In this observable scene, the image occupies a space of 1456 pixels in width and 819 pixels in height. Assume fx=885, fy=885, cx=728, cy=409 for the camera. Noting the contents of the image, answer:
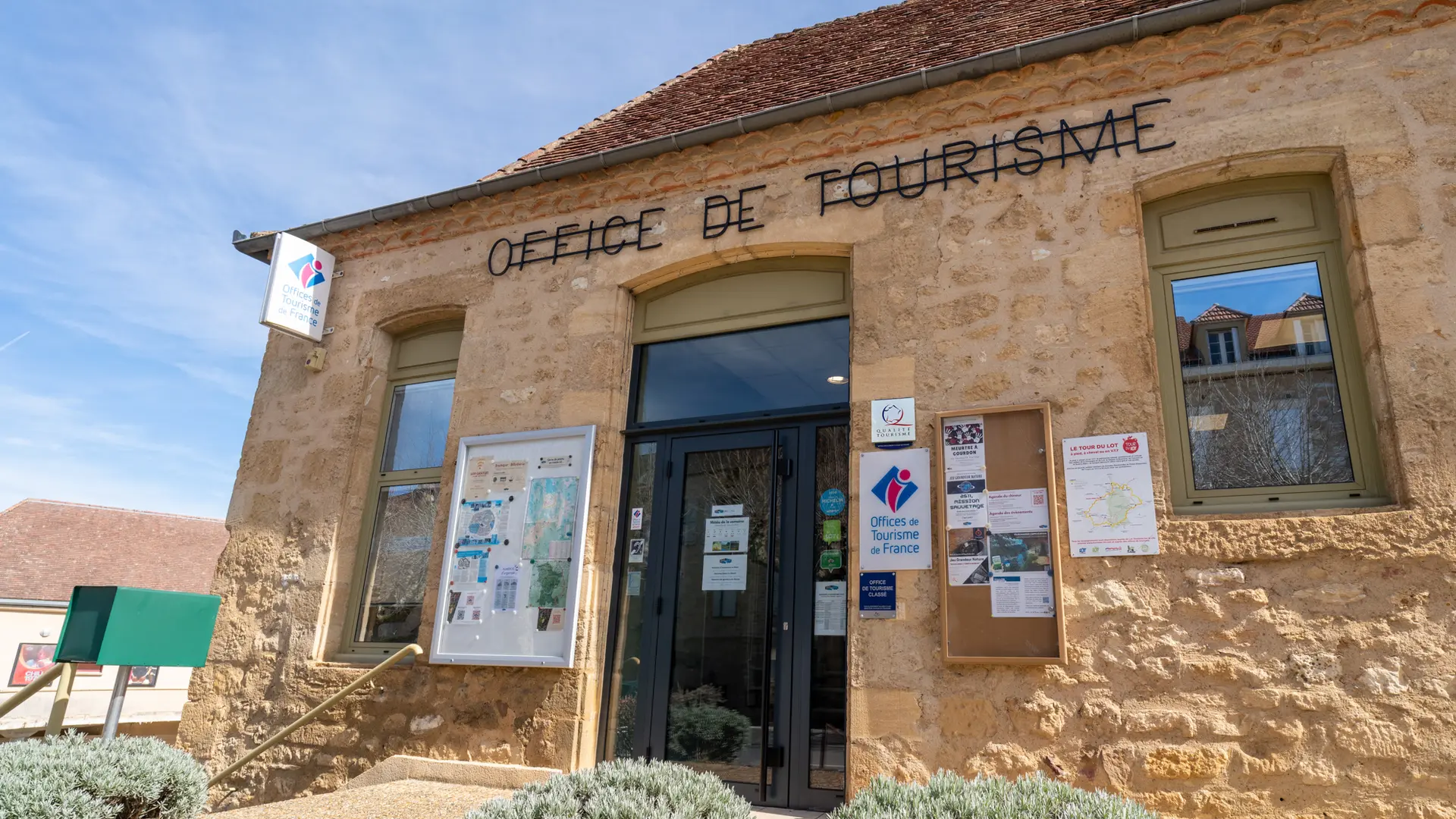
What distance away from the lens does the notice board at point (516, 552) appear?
222 inches

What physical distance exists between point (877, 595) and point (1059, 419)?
1.34 metres

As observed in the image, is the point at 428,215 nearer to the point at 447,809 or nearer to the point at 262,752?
the point at 262,752

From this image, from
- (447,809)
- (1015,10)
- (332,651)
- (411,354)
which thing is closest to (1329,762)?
(447,809)

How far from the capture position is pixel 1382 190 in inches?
173

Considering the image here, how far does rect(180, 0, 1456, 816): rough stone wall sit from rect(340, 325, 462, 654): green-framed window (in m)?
0.16

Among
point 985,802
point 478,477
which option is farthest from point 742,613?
point 985,802

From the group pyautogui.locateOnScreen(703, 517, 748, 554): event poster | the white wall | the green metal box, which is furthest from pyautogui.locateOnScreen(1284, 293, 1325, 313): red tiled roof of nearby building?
the white wall

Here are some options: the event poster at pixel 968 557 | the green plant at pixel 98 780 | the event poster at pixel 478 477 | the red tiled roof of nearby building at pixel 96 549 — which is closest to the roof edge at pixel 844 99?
the event poster at pixel 478 477

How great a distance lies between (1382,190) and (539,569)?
5.15 metres

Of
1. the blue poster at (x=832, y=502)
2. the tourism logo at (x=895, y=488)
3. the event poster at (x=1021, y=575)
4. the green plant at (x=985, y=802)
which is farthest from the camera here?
the blue poster at (x=832, y=502)

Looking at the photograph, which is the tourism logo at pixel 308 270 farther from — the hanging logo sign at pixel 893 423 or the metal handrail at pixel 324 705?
the hanging logo sign at pixel 893 423

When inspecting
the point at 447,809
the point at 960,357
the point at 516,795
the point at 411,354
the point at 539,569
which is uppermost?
the point at 411,354

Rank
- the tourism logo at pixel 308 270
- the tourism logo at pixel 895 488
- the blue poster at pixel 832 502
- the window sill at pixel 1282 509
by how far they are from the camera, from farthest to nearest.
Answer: the tourism logo at pixel 308 270 → the blue poster at pixel 832 502 → the tourism logo at pixel 895 488 → the window sill at pixel 1282 509

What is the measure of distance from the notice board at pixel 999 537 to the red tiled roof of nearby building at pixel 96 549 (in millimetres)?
21605
